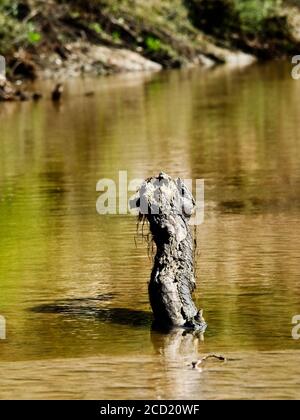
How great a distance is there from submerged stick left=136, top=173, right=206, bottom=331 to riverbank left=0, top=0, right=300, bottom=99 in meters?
33.2

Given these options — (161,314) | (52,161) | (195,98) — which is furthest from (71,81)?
(161,314)

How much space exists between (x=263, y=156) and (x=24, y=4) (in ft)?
98.5

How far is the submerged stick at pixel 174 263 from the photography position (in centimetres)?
1062

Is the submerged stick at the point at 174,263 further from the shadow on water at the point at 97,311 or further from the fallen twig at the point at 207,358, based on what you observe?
the fallen twig at the point at 207,358

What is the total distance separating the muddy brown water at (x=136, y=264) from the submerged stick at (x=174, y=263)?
0.23 m

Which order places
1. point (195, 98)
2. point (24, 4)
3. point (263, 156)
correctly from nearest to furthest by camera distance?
point (263, 156)
point (195, 98)
point (24, 4)

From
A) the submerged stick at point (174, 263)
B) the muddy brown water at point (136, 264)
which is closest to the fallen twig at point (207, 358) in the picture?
the muddy brown water at point (136, 264)

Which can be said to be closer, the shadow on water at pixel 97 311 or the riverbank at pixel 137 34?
the shadow on water at pixel 97 311

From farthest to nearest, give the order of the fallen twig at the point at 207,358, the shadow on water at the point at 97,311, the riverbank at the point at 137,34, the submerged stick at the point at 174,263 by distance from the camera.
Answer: the riverbank at the point at 137,34 → the shadow on water at the point at 97,311 → the submerged stick at the point at 174,263 → the fallen twig at the point at 207,358

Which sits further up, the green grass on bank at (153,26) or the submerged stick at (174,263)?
the green grass on bank at (153,26)

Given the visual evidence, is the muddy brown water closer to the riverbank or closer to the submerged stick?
the submerged stick

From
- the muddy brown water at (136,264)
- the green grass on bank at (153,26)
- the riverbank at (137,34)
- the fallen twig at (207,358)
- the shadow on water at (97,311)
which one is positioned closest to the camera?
the muddy brown water at (136,264)

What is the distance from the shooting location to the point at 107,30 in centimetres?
5484
